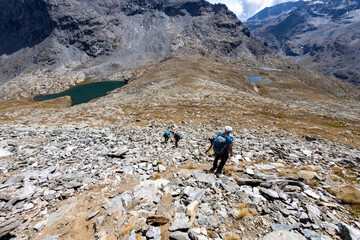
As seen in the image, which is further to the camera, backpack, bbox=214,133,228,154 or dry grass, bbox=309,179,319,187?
backpack, bbox=214,133,228,154

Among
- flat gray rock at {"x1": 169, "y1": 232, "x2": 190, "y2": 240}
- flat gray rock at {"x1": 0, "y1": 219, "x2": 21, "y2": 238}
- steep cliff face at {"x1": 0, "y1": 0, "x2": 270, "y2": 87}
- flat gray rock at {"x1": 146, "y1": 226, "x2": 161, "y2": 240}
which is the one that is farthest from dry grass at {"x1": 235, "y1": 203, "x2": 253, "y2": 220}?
steep cliff face at {"x1": 0, "y1": 0, "x2": 270, "y2": 87}

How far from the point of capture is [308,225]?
5.56m

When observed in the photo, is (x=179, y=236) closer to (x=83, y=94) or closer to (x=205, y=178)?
(x=205, y=178)

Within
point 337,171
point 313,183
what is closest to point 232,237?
point 313,183

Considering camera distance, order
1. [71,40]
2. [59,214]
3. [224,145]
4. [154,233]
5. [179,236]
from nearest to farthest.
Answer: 1. [179,236]
2. [154,233]
3. [59,214]
4. [224,145]
5. [71,40]

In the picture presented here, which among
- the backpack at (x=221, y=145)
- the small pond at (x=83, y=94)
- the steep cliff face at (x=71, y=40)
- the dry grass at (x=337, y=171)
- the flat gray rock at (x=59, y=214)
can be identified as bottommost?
the small pond at (x=83, y=94)

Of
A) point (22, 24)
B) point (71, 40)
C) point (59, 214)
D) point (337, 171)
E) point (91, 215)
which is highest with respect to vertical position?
point (22, 24)

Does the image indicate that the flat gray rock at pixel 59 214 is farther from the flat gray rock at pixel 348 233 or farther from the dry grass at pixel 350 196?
the dry grass at pixel 350 196

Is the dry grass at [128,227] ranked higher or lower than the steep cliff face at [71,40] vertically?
lower

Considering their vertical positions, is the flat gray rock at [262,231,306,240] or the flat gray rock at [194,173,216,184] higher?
the flat gray rock at [262,231,306,240]

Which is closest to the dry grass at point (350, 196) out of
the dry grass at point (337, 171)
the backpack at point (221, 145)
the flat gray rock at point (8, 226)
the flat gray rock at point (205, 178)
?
the dry grass at point (337, 171)

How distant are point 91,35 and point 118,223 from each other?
767 ft

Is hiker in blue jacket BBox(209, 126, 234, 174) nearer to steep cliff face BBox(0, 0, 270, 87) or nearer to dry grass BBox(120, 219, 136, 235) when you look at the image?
dry grass BBox(120, 219, 136, 235)

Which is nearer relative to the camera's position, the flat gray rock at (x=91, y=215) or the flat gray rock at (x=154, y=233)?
the flat gray rock at (x=154, y=233)
